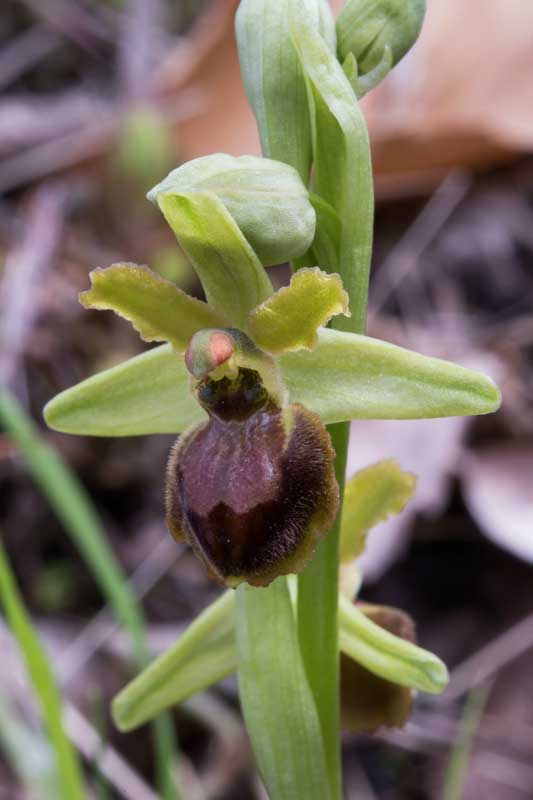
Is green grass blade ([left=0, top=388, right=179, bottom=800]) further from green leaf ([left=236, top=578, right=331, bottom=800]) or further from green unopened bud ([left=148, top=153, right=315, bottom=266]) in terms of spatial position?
green unopened bud ([left=148, top=153, right=315, bottom=266])

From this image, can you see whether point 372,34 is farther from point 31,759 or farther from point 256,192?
point 31,759

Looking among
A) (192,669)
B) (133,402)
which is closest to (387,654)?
(192,669)

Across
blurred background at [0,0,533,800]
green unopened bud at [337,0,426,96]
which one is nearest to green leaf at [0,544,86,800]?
blurred background at [0,0,533,800]

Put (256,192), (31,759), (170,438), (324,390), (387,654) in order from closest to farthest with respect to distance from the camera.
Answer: (256,192) → (324,390) → (387,654) → (31,759) → (170,438)

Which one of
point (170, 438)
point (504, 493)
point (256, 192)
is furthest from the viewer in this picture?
point (170, 438)

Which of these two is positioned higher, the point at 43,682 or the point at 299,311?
the point at 299,311

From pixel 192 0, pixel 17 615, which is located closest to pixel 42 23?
pixel 192 0

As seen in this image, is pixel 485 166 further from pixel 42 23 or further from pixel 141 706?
pixel 141 706
